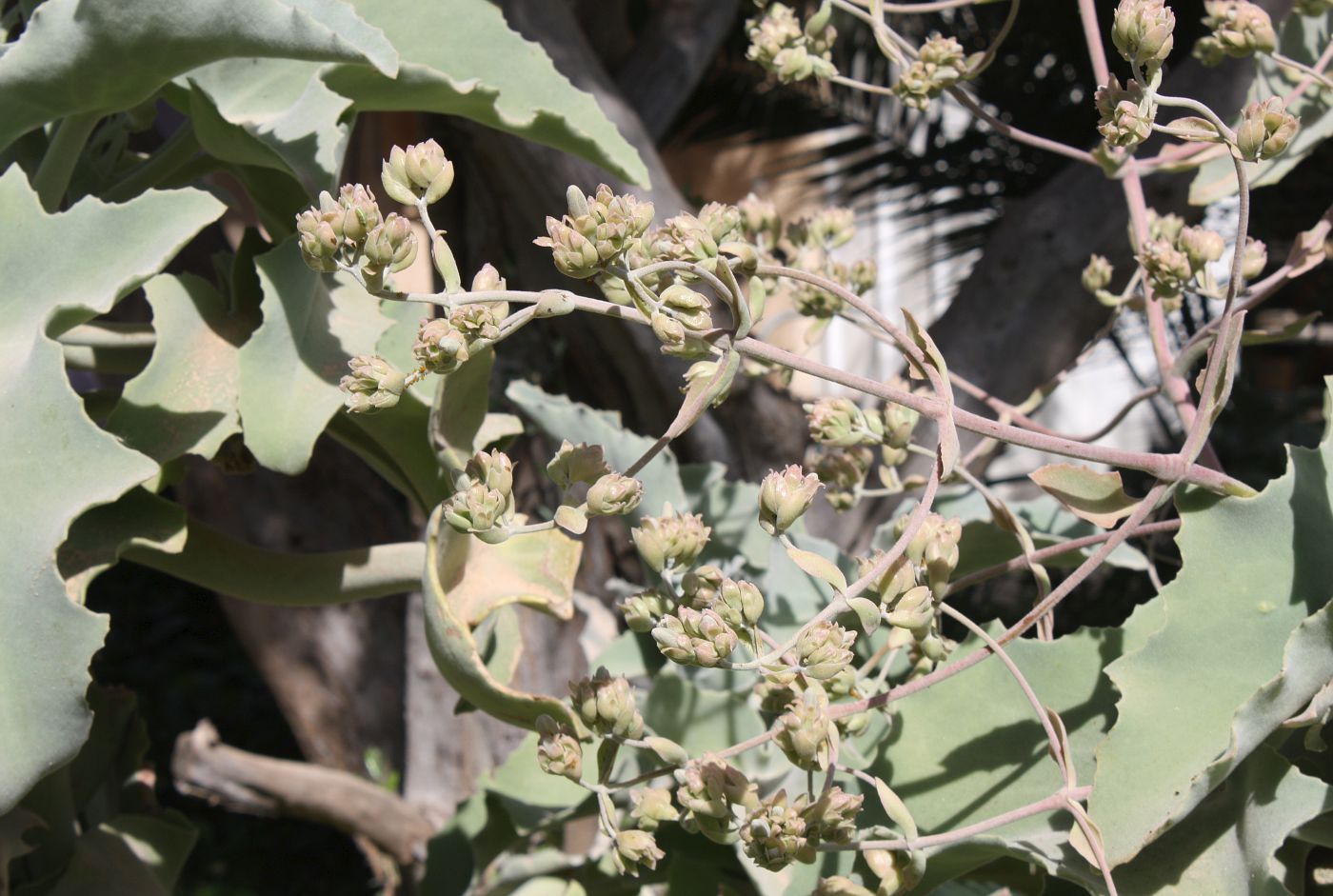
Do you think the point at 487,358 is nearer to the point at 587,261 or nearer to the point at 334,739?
the point at 587,261

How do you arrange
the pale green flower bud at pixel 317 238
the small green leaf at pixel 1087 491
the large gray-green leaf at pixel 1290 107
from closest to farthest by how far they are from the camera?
the pale green flower bud at pixel 317 238 → the small green leaf at pixel 1087 491 → the large gray-green leaf at pixel 1290 107

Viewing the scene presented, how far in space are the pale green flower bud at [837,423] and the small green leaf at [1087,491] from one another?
62mm

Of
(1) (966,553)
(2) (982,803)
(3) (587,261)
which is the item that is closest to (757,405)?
(1) (966,553)

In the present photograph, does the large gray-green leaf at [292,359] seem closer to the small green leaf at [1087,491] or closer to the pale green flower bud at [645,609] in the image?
the pale green flower bud at [645,609]

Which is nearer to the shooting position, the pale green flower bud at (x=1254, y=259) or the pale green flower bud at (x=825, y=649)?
the pale green flower bud at (x=825, y=649)

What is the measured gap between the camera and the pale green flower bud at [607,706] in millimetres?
367

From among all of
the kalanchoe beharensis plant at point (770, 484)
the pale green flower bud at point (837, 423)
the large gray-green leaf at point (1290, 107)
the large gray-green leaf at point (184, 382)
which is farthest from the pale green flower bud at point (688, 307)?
the large gray-green leaf at point (1290, 107)

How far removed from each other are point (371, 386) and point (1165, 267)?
0.29 metres

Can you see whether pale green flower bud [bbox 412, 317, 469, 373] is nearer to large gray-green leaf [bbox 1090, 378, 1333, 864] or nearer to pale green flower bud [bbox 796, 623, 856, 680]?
pale green flower bud [bbox 796, 623, 856, 680]

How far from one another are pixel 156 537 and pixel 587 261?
235 millimetres

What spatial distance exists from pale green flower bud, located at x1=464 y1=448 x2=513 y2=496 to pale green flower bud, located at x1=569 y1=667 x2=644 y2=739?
7 cm

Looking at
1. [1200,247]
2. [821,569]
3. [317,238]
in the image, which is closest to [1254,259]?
[1200,247]

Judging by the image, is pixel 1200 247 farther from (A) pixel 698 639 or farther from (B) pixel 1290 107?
(A) pixel 698 639

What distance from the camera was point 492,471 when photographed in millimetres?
340
